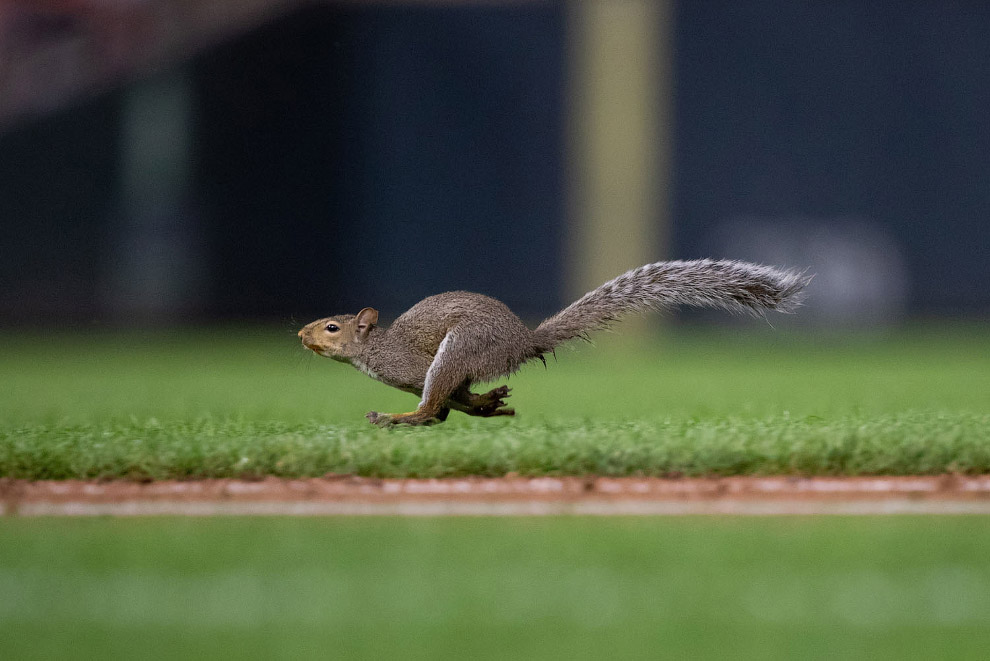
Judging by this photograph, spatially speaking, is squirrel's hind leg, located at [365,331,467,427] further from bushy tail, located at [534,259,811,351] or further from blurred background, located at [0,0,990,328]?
blurred background, located at [0,0,990,328]

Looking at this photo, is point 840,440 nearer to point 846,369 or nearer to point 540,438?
point 540,438

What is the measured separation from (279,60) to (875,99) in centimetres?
816

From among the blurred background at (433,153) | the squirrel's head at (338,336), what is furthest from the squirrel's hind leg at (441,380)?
the blurred background at (433,153)

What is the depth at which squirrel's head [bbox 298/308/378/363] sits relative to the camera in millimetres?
5270

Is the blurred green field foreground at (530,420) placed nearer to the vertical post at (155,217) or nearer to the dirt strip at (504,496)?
the dirt strip at (504,496)

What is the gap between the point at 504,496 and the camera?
4180 mm

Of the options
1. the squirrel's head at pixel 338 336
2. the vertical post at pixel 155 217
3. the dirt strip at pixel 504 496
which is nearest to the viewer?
the dirt strip at pixel 504 496

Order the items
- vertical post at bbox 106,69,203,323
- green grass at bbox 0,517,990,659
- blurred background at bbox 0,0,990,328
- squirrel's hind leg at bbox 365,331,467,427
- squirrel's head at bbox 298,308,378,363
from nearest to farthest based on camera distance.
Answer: green grass at bbox 0,517,990,659 < squirrel's hind leg at bbox 365,331,467,427 < squirrel's head at bbox 298,308,378,363 < vertical post at bbox 106,69,203,323 < blurred background at bbox 0,0,990,328

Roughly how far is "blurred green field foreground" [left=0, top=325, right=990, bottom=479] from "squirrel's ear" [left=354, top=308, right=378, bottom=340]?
400mm

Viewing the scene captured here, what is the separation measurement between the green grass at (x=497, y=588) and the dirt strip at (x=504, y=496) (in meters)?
0.17

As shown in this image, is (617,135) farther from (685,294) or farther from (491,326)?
(491,326)

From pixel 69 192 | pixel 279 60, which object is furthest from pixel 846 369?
pixel 69 192

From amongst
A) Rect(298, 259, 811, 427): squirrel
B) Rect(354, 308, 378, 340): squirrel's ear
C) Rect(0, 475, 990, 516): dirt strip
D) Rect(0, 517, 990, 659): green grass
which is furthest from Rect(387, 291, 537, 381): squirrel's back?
Rect(0, 517, 990, 659): green grass

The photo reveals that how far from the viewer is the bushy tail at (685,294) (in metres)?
5.29
